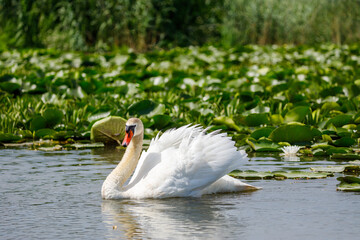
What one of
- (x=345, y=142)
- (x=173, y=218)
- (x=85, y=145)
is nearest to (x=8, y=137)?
(x=85, y=145)

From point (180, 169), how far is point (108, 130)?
277cm

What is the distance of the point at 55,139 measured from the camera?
8875 millimetres

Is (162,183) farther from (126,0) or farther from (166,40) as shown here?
(166,40)

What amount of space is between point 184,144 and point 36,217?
1.35m

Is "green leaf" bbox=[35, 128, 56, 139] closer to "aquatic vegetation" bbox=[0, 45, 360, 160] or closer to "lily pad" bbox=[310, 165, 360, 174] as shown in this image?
"aquatic vegetation" bbox=[0, 45, 360, 160]

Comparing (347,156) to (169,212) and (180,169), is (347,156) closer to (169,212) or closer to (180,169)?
(180,169)

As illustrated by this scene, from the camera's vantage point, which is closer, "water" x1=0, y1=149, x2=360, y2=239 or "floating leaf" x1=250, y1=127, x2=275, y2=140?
"water" x1=0, y1=149, x2=360, y2=239

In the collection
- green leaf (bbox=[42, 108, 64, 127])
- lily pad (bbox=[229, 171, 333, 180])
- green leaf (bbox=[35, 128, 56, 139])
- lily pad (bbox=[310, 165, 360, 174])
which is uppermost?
green leaf (bbox=[42, 108, 64, 127])

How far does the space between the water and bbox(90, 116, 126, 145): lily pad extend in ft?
4.88

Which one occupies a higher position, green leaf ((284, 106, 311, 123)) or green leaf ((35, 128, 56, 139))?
green leaf ((284, 106, 311, 123))

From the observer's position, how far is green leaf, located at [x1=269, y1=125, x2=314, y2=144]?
7738 millimetres

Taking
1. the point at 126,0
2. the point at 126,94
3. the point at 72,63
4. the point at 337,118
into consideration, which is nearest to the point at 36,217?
the point at 337,118

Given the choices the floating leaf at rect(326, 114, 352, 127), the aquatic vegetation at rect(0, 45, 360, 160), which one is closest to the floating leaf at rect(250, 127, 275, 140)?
the aquatic vegetation at rect(0, 45, 360, 160)

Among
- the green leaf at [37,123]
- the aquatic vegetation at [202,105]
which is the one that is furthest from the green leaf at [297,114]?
the green leaf at [37,123]
